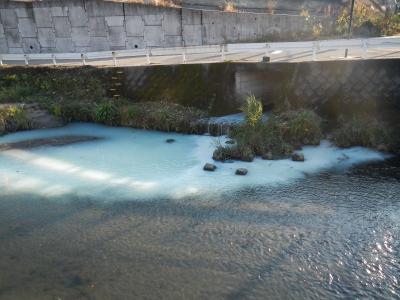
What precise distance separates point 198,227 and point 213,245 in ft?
2.59

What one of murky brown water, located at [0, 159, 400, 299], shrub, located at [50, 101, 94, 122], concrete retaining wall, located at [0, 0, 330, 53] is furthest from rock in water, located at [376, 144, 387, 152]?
concrete retaining wall, located at [0, 0, 330, 53]

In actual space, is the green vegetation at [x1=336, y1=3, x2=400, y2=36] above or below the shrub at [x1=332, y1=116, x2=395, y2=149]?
above

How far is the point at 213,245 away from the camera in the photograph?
791cm

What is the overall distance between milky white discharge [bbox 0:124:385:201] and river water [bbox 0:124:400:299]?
0.06 meters

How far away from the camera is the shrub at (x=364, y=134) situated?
12.6m

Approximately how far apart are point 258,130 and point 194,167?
2683 mm

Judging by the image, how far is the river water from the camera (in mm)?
6816

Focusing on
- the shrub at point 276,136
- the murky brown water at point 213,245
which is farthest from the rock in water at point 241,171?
the shrub at point 276,136

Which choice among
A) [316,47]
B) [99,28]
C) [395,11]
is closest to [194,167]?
[316,47]

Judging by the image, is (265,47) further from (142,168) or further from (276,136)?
(142,168)

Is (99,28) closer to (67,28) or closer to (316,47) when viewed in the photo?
(67,28)

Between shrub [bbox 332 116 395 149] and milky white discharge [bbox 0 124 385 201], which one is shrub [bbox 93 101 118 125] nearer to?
milky white discharge [bbox 0 124 385 201]

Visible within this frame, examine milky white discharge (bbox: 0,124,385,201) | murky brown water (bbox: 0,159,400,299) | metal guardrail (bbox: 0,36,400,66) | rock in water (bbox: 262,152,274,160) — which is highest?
metal guardrail (bbox: 0,36,400,66)

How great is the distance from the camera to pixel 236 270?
7125 millimetres
